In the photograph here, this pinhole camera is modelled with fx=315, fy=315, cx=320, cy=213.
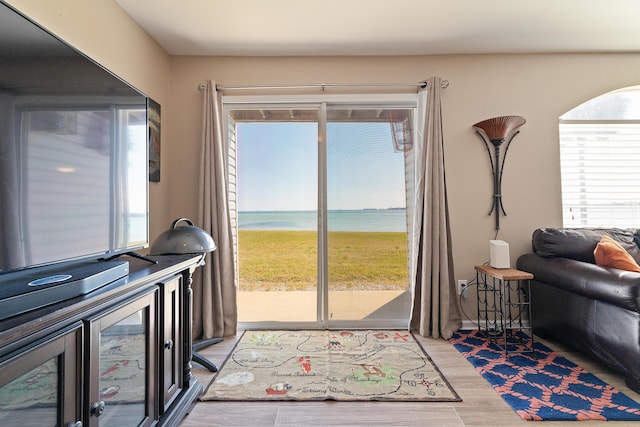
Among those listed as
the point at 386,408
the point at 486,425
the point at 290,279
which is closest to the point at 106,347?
the point at 386,408

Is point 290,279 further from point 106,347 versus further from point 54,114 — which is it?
point 54,114

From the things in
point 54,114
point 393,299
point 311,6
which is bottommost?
point 393,299

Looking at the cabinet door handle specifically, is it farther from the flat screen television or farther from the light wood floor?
the light wood floor

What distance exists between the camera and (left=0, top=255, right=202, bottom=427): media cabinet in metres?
0.78

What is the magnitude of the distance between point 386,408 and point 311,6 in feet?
8.54

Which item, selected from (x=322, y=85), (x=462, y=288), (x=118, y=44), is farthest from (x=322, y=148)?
(x=462, y=288)

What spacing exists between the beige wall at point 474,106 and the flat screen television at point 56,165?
147cm

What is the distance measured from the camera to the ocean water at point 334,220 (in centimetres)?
297

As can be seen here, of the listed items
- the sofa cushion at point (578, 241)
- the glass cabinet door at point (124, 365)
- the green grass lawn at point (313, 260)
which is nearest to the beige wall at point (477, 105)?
the sofa cushion at point (578, 241)

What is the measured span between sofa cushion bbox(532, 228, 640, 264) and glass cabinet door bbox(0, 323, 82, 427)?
3.07 meters

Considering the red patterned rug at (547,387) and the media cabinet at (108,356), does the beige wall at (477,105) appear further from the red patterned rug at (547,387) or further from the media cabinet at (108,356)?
the media cabinet at (108,356)

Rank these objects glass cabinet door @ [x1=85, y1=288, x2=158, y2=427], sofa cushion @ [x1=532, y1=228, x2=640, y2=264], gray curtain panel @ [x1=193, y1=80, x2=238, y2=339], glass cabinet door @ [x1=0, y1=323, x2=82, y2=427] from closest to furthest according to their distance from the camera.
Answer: glass cabinet door @ [x1=0, y1=323, x2=82, y2=427], glass cabinet door @ [x1=85, y1=288, x2=158, y2=427], sofa cushion @ [x1=532, y1=228, x2=640, y2=264], gray curtain panel @ [x1=193, y1=80, x2=238, y2=339]

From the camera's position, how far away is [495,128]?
2746 millimetres

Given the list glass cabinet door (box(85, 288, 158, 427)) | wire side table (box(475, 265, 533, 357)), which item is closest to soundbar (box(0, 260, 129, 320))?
glass cabinet door (box(85, 288, 158, 427))
